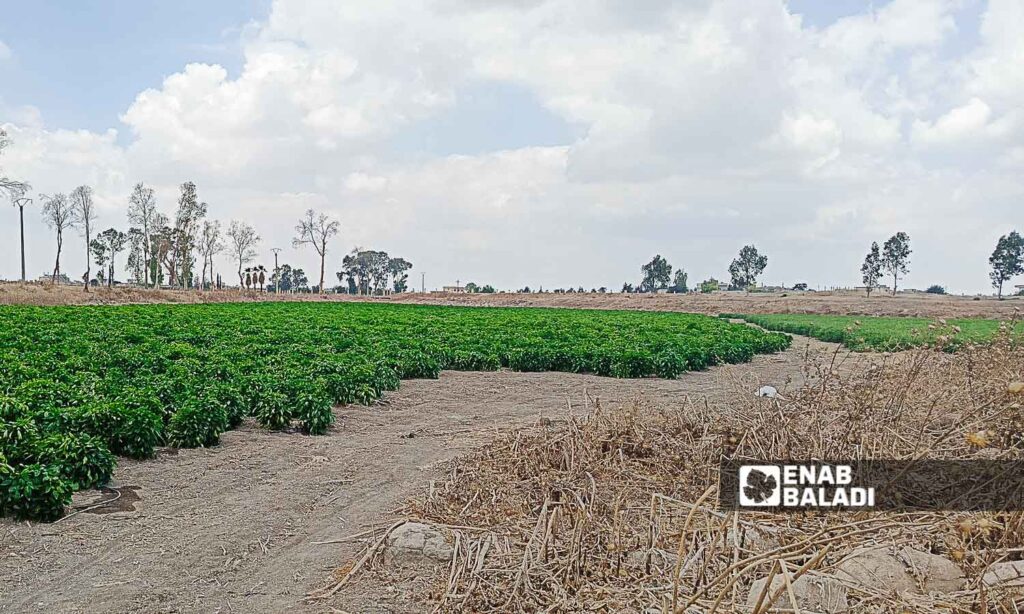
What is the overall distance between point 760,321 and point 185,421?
51040mm

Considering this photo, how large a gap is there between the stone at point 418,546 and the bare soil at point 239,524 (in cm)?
41

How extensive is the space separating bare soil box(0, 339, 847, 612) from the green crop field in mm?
390

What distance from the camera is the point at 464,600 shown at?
5.72 m

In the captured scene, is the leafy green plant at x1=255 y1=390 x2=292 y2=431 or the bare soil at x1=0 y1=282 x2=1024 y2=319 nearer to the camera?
the leafy green plant at x1=255 y1=390 x2=292 y2=431

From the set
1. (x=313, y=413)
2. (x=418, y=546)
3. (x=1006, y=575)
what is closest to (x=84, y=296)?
(x=313, y=413)

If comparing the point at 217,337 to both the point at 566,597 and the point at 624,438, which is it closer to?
the point at 624,438

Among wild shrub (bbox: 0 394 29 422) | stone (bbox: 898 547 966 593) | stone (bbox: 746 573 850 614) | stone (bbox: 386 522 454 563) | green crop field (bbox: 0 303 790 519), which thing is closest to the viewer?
stone (bbox: 746 573 850 614)

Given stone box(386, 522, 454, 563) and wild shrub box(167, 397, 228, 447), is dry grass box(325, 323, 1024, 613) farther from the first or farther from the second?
wild shrub box(167, 397, 228, 447)

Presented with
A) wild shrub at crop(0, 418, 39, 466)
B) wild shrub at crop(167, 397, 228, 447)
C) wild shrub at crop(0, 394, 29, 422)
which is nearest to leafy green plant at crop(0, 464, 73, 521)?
wild shrub at crop(0, 418, 39, 466)

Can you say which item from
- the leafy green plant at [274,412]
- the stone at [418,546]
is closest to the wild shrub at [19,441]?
the leafy green plant at [274,412]

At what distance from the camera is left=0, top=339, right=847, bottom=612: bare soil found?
6160 millimetres

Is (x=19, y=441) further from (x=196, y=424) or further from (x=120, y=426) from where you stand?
(x=196, y=424)

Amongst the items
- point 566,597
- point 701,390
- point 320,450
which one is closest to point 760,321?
point 701,390

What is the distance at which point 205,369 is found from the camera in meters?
15.1
